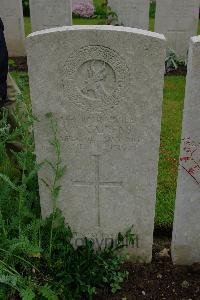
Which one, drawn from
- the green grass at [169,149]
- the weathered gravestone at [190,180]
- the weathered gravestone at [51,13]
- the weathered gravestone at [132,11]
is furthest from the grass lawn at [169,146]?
the weathered gravestone at [51,13]

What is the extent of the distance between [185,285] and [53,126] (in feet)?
4.82

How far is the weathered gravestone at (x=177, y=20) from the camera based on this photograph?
8.19 metres

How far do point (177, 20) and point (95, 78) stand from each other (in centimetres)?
645

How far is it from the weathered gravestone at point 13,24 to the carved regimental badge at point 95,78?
6.95 metres

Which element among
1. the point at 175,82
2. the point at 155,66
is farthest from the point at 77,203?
the point at 175,82

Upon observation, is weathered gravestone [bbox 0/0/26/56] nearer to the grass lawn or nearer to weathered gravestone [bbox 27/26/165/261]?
the grass lawn

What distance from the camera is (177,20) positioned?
835 centimetres

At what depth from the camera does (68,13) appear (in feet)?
26.6

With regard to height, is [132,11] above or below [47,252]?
above

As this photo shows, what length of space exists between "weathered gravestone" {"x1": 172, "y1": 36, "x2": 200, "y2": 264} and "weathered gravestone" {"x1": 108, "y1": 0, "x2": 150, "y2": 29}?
20.5 ft

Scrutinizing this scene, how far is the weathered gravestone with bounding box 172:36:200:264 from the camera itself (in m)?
2.43

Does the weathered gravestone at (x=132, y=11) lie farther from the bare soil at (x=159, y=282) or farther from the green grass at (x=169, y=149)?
the bare soil at (x=159, y=282)

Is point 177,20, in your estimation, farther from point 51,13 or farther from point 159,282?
point 159,282

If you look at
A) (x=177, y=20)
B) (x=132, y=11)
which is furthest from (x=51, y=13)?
(x=177, y=20)
